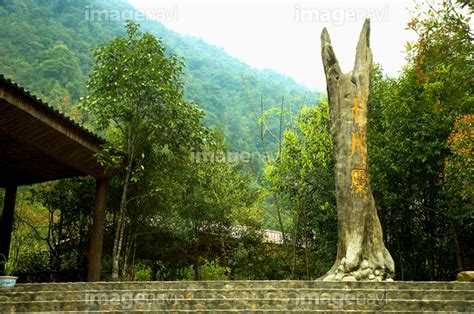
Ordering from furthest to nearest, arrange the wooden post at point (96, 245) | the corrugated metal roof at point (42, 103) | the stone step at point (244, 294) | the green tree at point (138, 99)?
the green tree at point (138, 99), the wooden post at point (96, 245), the corrugated metal roof at point (42, 103), the stone step at point (244, 294)

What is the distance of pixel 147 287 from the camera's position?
7.26 meters

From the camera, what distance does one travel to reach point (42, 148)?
857 centimetres

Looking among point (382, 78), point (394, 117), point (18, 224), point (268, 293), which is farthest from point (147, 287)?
point (382, 78)

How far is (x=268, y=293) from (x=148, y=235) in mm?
6788

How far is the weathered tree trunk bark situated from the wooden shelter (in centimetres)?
455

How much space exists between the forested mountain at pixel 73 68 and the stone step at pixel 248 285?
12652 millimetres

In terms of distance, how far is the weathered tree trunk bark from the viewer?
25.6 feet

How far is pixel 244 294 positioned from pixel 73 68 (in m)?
18.7

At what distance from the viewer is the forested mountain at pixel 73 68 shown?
2109 cm

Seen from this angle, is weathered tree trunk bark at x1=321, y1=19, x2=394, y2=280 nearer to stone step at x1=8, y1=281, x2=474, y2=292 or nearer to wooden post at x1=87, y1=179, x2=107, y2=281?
stone step at x1=8, y1=281, x2=474, y2=292
